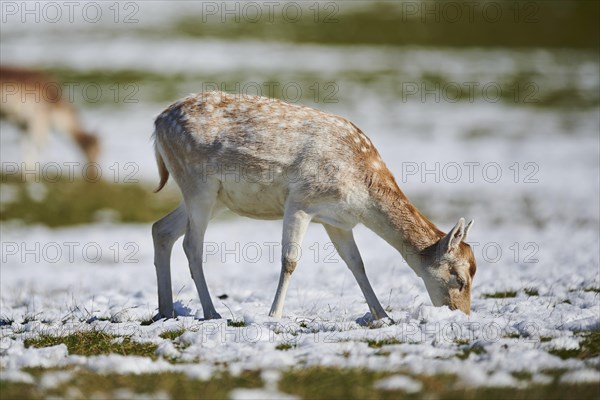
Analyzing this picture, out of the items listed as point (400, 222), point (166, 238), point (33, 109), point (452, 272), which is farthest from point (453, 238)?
point (33, 109)

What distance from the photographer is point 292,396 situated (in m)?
5.46

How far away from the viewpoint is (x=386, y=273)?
11359 millimetres

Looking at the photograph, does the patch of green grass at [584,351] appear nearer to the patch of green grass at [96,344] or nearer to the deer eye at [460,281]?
the deer eye at [460,281]

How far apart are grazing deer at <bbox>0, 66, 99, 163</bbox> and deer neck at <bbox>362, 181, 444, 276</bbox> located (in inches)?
588

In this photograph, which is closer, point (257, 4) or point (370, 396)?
point (370, 396)

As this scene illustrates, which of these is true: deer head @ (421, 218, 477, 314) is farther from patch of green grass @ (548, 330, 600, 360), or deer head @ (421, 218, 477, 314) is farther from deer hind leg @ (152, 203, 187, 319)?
deer hind leg @ (152, 203, 187, 319)

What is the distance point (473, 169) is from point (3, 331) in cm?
1664

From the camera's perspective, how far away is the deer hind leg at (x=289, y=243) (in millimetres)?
7957

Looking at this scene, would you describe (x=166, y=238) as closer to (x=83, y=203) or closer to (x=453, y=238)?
(x=453, y=238)

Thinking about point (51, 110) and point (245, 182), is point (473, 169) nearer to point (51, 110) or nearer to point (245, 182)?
point (51, 110)

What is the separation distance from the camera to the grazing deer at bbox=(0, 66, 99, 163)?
2122cm

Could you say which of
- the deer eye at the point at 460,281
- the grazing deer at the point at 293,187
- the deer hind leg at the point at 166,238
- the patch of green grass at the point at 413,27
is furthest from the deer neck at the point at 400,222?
the patch of green grass at the point at 413,27

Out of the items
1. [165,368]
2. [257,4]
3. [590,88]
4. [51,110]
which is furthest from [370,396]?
[257,4]

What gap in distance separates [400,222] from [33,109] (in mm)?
15895
